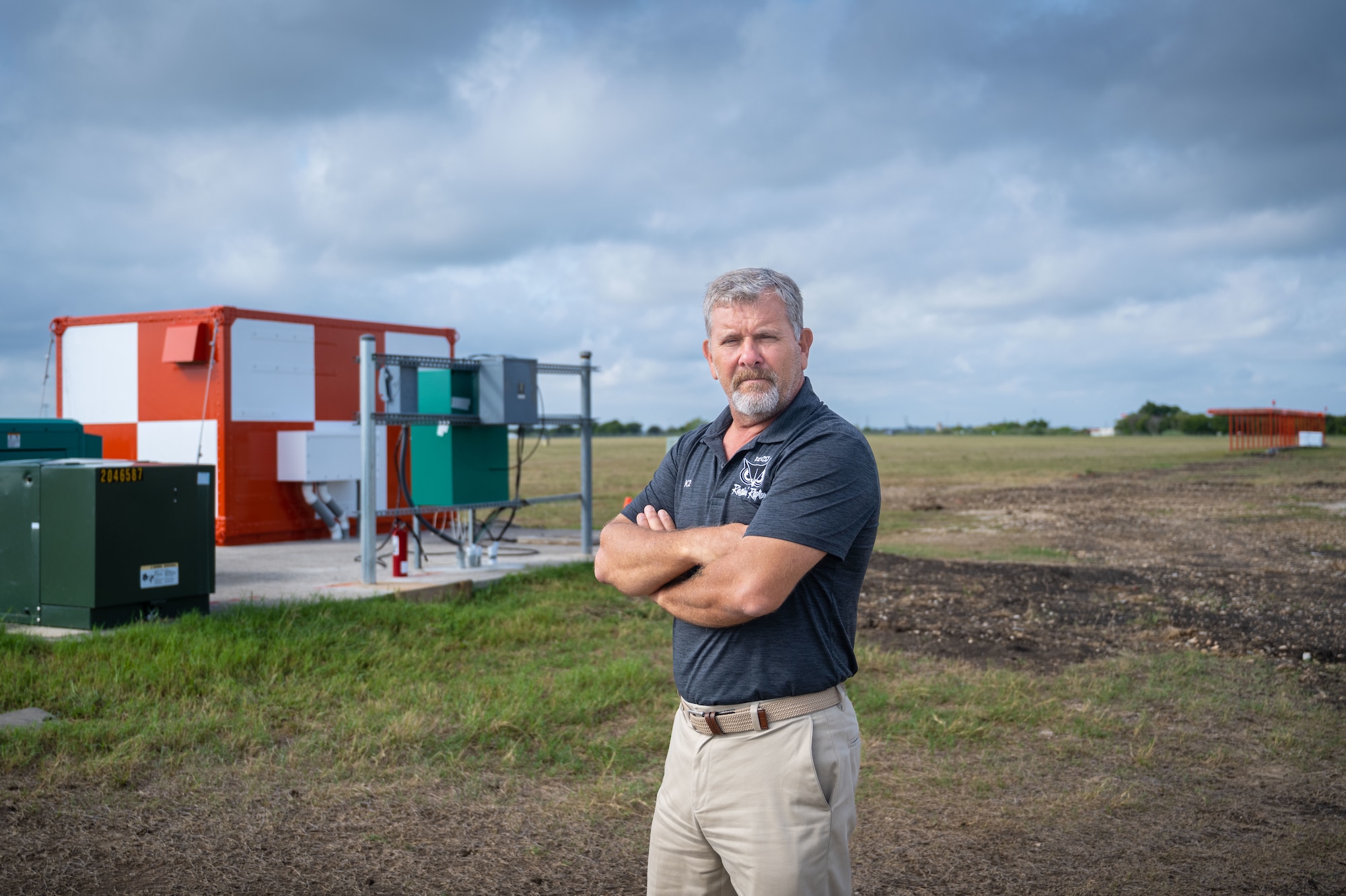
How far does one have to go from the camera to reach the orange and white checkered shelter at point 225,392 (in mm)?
9898

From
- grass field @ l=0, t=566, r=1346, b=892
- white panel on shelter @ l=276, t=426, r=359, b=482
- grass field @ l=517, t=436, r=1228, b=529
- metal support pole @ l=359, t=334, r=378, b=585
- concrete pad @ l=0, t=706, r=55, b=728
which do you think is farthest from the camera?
grass field @ l=517, t=436, r=1228, b=529

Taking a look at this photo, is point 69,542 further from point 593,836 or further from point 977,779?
point 977,779

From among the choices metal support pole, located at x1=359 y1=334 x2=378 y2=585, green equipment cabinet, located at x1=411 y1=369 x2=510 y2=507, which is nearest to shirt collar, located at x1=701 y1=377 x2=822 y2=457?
metal support pole, located at x1=359 y1=334 x2=378 y2=585

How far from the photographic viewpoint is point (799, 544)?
2105mm

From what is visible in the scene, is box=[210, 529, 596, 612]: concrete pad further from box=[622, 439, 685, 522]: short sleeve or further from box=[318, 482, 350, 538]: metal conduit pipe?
box=[622, 439, 685, 522]: short sleeve

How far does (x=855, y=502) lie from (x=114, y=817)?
3304mm

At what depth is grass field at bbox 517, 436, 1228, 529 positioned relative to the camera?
A: 66.7 ft

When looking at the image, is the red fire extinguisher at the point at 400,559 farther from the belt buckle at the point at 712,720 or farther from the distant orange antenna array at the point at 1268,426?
the distant orange antenna array at the point at 1268,426

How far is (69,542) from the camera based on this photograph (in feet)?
19.7

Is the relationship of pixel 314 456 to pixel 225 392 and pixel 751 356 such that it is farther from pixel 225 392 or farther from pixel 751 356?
pixel 751 356

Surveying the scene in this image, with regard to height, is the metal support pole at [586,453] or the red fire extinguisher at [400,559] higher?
the metal support pole at [586,453]

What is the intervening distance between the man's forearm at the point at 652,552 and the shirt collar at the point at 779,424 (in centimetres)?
22

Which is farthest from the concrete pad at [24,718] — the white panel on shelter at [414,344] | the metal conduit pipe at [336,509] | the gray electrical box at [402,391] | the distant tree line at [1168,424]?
the distant tree line at [1168,424]

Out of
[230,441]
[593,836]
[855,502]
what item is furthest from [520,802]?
Answer: [230,441]
